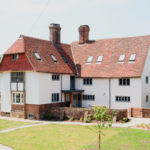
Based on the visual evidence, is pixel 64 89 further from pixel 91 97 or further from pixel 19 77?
pixel 19 77

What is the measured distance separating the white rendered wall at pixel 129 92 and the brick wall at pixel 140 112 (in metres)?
1.31

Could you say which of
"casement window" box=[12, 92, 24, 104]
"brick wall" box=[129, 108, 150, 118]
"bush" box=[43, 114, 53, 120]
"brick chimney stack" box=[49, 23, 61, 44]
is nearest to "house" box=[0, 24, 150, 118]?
"casement window" box=[12, 92, 24, 104]

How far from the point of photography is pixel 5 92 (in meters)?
35.4

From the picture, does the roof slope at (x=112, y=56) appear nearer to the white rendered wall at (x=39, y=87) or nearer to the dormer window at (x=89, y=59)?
the dormer window at (x=89, y=59)

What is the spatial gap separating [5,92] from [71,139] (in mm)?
17710

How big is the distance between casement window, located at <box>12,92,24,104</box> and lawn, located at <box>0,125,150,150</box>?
854 centimetres

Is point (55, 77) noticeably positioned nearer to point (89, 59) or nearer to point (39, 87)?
point (39, 87)

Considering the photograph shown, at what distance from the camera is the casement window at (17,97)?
110 feet

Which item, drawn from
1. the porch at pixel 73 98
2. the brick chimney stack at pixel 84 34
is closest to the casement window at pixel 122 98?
the porch at pixel 73 98

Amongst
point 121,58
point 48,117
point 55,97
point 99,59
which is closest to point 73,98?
point 55,97

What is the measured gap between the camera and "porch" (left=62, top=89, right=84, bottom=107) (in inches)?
1415

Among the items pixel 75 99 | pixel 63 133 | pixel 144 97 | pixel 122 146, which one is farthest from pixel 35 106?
pixel 122 146

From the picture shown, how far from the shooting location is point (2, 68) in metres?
35.5

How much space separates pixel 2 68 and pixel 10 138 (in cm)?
1630
